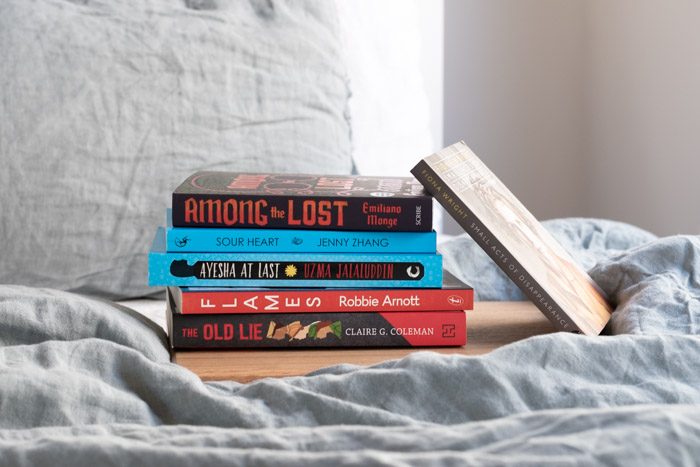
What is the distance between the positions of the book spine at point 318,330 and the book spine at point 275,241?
0.06 meters

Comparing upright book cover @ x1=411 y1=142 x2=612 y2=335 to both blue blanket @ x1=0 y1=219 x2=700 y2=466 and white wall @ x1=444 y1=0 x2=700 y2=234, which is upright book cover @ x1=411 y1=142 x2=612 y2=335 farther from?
white wall @ x1=444 y1=0 x2=700 y2=234

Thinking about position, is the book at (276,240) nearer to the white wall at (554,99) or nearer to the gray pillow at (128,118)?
the gray pillow at (128,118)

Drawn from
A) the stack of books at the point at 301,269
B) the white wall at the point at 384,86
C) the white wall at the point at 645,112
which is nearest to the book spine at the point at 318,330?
the stack of books at the point at 301,269

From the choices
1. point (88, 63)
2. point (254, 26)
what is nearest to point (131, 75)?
point (88, 63)

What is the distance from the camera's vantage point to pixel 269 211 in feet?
3.29

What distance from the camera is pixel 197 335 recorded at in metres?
1.01

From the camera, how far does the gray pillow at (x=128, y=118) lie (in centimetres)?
141

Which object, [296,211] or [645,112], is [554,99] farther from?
[296,211]

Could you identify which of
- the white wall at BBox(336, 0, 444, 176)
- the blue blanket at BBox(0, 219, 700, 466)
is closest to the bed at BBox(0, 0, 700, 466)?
the blue blanket at BBox(0, 219, 700, 466)

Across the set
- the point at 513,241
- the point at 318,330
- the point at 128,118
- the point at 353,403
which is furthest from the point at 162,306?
the point at 353,403

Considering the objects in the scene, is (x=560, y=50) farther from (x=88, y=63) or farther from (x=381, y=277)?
(x=381, y=277)

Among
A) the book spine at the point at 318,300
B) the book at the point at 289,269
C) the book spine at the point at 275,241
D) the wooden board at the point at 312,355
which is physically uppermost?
the book spine at the point at 275,241

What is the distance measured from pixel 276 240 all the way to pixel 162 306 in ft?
1.48

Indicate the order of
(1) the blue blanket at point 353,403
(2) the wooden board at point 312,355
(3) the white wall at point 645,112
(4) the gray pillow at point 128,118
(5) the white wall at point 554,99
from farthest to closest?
(5) the white wall at point 554,99 < (3) the white wall at point 645,112 < (4) the gray pillow at point 128,118 < (2) the wooden board at point 312,355 < (1) the blue blanket at point 353,403
